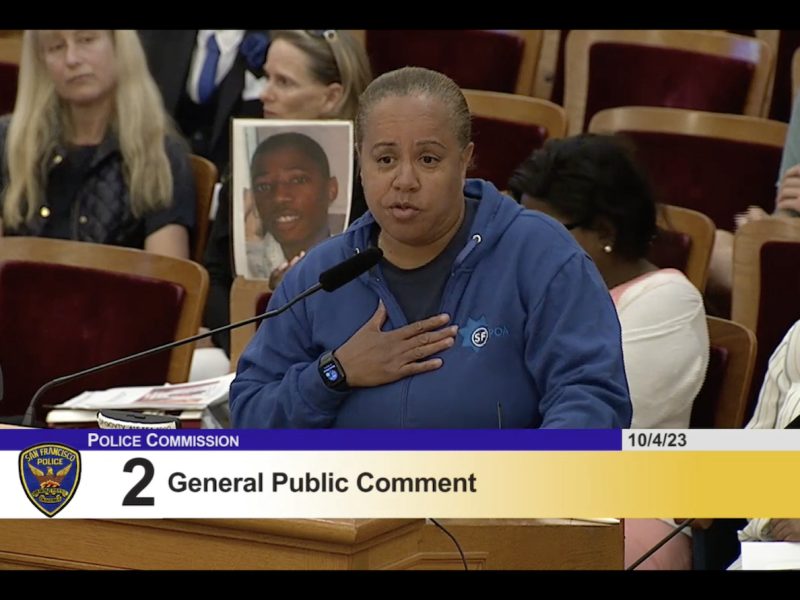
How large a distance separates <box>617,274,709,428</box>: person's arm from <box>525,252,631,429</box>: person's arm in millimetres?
282

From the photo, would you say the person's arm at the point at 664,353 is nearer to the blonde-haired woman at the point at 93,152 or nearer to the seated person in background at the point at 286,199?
the seated person in background at the point at 286,199

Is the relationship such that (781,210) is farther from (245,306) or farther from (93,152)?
(93,152)

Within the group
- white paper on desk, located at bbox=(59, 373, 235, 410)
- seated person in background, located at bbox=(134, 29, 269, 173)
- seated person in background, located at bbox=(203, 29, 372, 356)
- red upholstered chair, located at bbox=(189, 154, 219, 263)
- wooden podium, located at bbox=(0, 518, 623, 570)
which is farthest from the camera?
seated person in background, located at bbox=(134, 29, 269, 173)

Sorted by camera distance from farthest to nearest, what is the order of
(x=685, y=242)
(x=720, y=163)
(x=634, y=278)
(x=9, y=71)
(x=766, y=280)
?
(x=9, y=71), (x=720, y=163), (x=685, y=242), (x=766, y=280), (x=634, y=278)

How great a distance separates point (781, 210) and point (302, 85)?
911 mm

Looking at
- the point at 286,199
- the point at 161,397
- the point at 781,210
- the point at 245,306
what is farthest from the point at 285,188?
the point at 781,210

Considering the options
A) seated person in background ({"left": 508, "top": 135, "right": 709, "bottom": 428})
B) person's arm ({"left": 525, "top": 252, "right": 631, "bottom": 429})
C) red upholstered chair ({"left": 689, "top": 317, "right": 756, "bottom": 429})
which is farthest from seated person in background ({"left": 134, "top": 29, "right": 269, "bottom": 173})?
person's arm ({"left": 525, "top": 252, "right": 631, "bottom": 429})

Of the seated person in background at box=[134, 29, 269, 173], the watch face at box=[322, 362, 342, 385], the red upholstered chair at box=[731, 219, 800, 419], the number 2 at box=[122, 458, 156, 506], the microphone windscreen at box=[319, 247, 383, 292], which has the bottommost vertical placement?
the number 2 at box=[122, 458, 156, 506]

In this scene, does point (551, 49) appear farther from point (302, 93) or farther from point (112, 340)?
point (112, 340)

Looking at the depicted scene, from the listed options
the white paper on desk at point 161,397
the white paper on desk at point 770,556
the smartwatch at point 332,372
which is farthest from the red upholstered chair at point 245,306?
the white paper on desk at point 770,556

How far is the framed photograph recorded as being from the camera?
264 centimetres

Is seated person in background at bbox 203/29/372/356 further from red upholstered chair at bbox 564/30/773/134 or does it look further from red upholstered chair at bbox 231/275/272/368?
red upholstered chair at bbox 564/30/773/134

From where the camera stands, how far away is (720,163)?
309 cm

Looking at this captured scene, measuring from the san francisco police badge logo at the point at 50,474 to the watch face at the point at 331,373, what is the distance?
37cm
